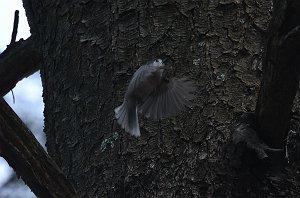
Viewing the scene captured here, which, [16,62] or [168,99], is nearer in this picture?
[168,99]

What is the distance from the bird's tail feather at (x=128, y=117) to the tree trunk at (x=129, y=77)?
0.03 meters

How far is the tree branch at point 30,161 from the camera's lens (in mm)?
1230

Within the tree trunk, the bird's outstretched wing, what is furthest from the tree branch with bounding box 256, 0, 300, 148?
the bird's outstretched wing

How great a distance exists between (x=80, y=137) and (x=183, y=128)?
0.27 meters

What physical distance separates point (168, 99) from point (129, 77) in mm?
97

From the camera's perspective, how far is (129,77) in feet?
4.77

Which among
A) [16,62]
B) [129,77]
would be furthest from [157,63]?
[16,62]

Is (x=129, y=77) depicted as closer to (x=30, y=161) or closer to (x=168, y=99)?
(x=168, y=99)

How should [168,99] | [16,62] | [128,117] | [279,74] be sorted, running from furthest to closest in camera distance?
[16,62]
[168,99]
[128,117]
[279,74]

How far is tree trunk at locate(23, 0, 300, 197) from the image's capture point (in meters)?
1.30

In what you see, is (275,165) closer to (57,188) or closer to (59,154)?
(57,188)

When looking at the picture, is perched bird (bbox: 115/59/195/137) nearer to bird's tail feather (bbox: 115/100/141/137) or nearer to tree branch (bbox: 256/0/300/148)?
bird's tail feather (bbox: 115/100/141/137)

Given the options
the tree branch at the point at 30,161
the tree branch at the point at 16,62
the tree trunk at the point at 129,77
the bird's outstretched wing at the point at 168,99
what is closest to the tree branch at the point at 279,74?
the tree trunk at the point at 129,77

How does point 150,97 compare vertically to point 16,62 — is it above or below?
below
